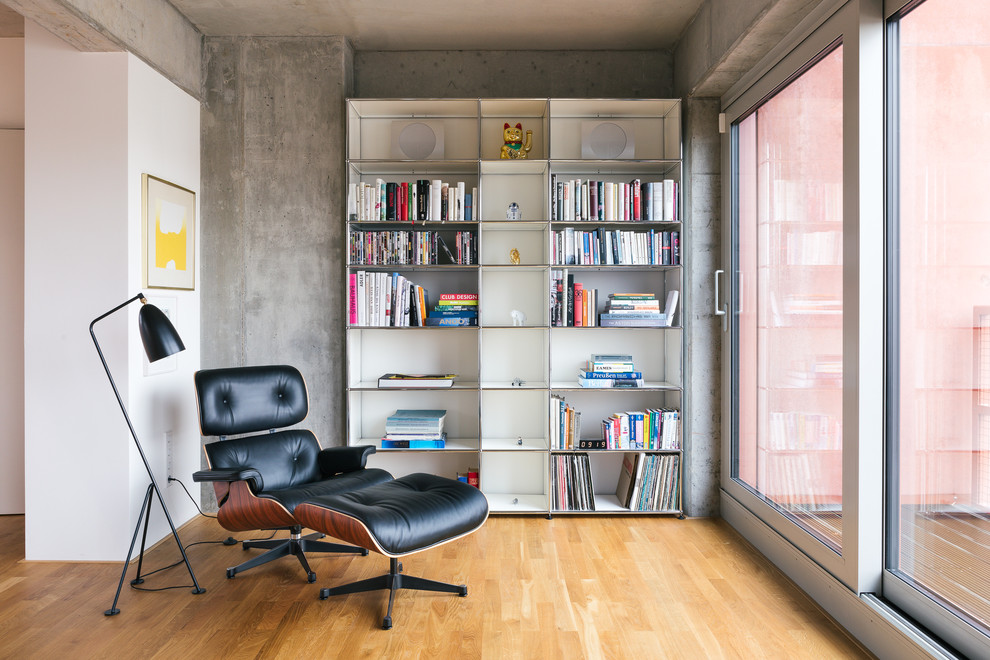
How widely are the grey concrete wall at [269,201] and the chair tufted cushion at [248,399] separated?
58 cm

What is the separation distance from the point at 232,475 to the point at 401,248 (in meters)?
1.71

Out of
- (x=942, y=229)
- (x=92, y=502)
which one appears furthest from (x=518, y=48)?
(x=92, y=502)

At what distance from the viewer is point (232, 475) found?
2979mm

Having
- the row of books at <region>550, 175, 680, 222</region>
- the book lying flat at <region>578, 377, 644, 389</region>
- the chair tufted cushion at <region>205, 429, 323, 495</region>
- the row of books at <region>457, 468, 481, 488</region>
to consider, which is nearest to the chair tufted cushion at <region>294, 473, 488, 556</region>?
the chair tufted cushion at <region>205, 429, 323, 495</region>

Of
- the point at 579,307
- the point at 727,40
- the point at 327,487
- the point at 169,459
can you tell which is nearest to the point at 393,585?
the point at 327,487

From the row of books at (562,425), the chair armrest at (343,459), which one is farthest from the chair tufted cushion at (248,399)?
the row of books at (562,425)

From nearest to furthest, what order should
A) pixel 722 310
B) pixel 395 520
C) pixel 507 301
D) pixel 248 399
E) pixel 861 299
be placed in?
pixel 861 299
pixel 395 520
pixel 248 399
pixel 722 310
pixel 507 301

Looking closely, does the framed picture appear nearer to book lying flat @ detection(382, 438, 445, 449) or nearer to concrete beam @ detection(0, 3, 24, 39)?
concrete beam @ detection(0, 3, 24, 39)

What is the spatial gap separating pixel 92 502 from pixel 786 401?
3.48 meters

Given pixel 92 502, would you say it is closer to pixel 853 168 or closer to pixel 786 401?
pixel 786 401

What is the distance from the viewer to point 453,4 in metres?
3.82

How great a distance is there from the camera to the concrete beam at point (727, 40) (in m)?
2.94

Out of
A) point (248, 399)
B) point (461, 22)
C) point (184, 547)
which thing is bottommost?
point (184, 547)

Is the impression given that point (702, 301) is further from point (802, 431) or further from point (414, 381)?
point (414, 381)
